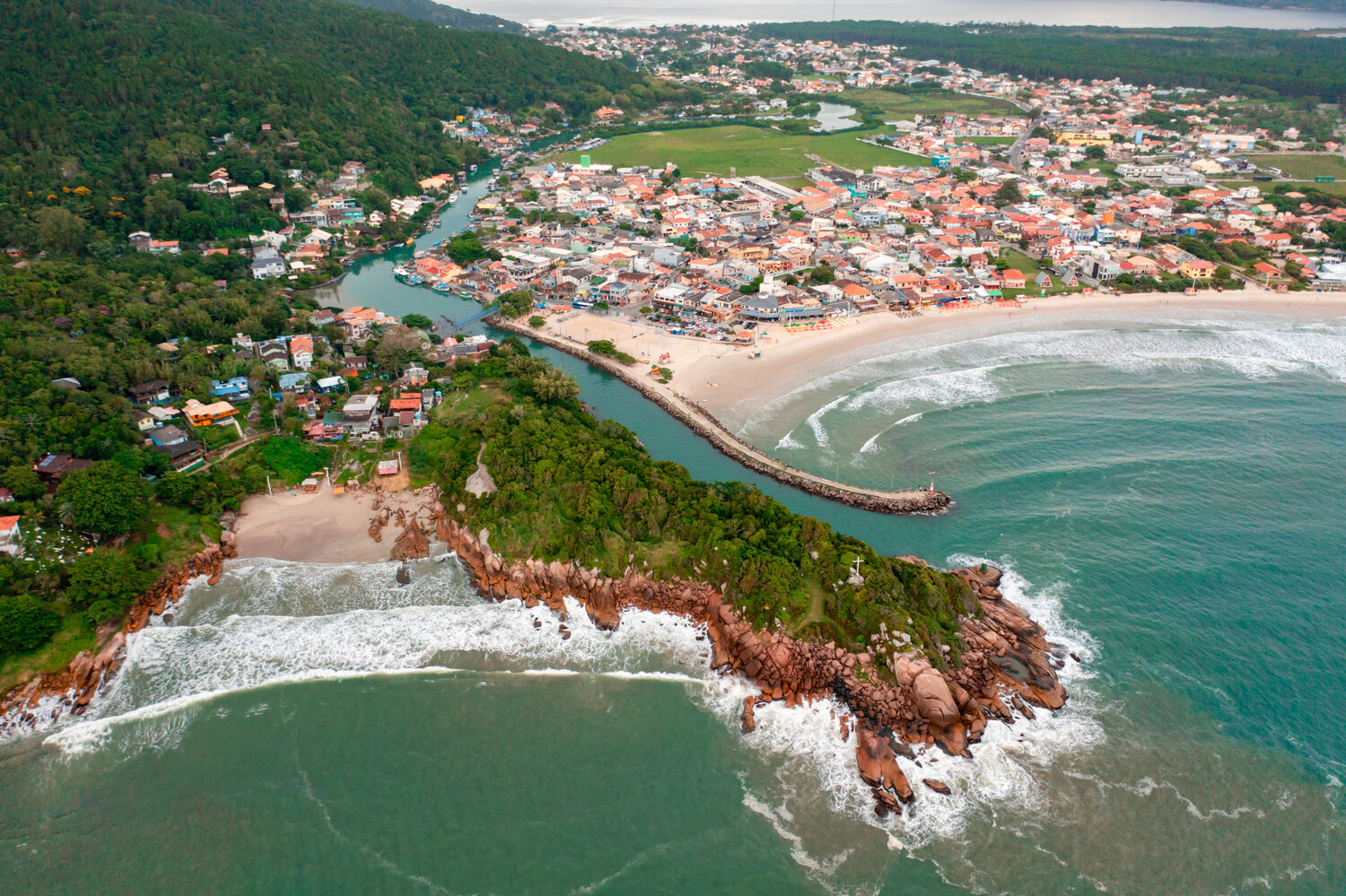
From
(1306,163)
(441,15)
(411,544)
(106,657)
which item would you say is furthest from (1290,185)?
(441,15)

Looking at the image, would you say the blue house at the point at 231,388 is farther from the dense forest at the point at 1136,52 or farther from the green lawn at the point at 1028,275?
the dense forest at the point at 1136,52

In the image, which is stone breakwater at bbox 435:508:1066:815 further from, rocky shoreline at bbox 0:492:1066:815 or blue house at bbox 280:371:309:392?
blue house at bbox 280:371:309:392

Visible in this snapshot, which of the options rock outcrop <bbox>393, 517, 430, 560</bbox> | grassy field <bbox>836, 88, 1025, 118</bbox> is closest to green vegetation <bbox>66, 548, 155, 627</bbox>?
rock outcrop <bbox>393, 517, 430, 560</bbox>

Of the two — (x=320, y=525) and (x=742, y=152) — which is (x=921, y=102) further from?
(x=320, y=525)

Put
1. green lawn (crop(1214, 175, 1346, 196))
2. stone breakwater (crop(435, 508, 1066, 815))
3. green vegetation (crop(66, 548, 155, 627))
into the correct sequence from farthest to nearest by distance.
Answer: green lawn (crop(1214, 175, 1346, 196)), green vegetation (crop(66, 548, 155, 627)), stone breakwater (crop(435, 508, 1066, 815))

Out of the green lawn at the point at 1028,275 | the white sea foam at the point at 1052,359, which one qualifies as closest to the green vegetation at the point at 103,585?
the white sea foam at the point at 1052,359
